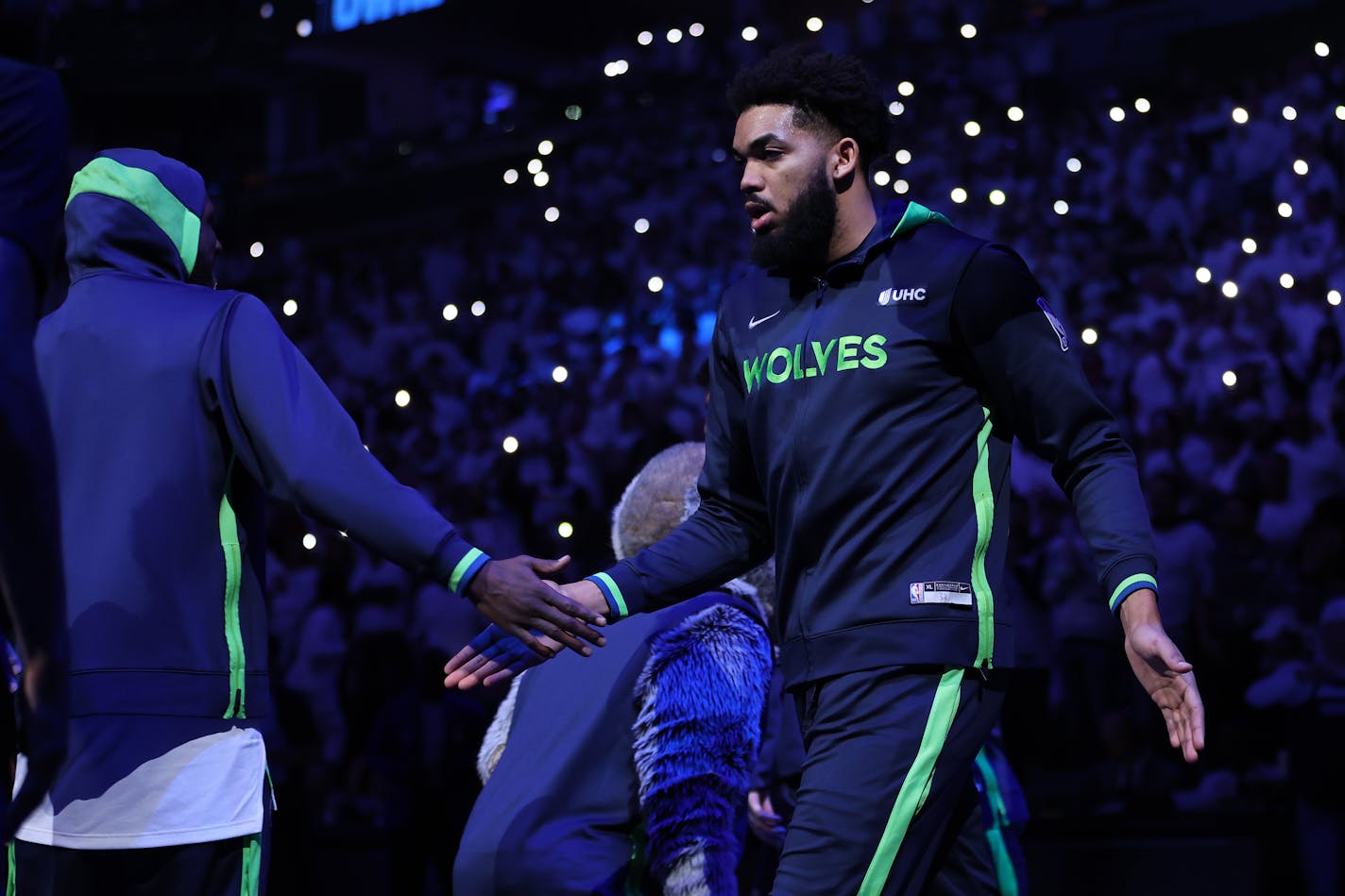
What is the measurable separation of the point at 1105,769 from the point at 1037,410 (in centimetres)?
437

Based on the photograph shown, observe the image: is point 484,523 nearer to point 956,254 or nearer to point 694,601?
point 694,601

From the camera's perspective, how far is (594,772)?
3.33 meters

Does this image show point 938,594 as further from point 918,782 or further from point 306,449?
point 306,449

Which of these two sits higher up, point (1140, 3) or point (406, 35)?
point (406, 35)

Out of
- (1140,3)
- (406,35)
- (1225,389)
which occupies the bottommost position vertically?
(1225,389)

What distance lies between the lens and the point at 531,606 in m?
2.75

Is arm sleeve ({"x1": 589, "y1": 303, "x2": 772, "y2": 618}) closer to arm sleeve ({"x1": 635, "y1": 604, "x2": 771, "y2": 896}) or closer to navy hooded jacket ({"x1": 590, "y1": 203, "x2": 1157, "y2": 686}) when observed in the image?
navy hooded jacket ({"x1": 590, "y1": 203, "x2": 1157, "y2": 686})

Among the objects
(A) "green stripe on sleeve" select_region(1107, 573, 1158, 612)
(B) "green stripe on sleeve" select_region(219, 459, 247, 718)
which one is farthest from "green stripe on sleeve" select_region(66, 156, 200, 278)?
(A) "green stripe on sleeve" select_region(1107, 573, 1158, 612)

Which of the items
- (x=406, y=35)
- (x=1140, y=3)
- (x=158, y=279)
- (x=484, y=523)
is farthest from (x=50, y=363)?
(x=406, y=35)

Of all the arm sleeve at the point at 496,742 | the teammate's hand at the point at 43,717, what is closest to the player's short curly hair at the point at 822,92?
the arm sleeve at the point at 496,742

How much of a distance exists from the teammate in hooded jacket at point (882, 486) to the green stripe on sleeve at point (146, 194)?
0.91 meters

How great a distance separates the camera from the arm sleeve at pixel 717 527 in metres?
3.04

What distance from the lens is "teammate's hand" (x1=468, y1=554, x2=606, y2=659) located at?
2691 mm

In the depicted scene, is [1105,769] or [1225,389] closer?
[1105,769]
